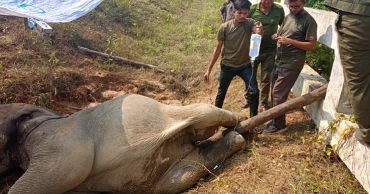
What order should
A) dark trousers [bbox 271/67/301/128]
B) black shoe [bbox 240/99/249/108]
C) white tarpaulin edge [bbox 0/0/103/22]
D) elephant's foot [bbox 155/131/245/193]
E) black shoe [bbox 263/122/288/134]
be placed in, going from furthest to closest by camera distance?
black shoe [bbox 240/99/249/108]
white tarpaulin edge [bbox 0/0/103/22]
black shoe [bbox 263/122/288/134]
dark trousers [bbox 271/67/301/128]
elephant's foot [bbox 155/131/245/193]

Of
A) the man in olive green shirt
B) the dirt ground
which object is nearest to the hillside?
the dirt ground

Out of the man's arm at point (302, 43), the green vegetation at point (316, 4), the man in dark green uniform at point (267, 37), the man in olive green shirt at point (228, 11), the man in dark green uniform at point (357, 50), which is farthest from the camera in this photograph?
the green vegetation at point (316, 4)

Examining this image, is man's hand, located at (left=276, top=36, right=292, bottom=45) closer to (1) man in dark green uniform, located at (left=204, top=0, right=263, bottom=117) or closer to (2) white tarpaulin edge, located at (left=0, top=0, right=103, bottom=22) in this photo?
(1) man in dark green uniform, located at (left=204, top=0, right=263, bottom=117)

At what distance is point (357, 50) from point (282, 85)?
156 centimetres

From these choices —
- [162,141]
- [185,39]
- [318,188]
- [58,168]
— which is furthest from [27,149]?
[185,39]

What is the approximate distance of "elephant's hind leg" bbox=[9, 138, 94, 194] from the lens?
3088mm

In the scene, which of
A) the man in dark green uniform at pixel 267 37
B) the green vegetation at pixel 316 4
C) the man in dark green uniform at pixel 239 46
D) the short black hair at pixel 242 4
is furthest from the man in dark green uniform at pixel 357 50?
the green vegetation at pixel 316 4

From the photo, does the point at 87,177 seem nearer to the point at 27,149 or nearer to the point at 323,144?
the point at 27,149

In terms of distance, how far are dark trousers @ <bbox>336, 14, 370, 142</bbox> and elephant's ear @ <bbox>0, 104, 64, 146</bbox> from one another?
113 inches

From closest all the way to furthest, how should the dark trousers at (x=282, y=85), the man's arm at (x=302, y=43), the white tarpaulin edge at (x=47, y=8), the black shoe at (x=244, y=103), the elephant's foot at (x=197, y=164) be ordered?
the elephant's foot at (x=197, y=164)
the man's arm at (x=302, y=43)
the dark trousers at (x=282, y=85)
the white tarpaulin edge at (x=47, y=8)
the black shoe at (x=244, y=103)

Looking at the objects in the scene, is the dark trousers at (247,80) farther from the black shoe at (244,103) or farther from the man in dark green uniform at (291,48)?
the black shoe at (244,103)

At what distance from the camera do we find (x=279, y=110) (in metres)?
4.07

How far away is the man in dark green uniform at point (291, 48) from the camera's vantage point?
4039 mm

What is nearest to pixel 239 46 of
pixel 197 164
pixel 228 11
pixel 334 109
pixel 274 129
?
pixel 274 129
